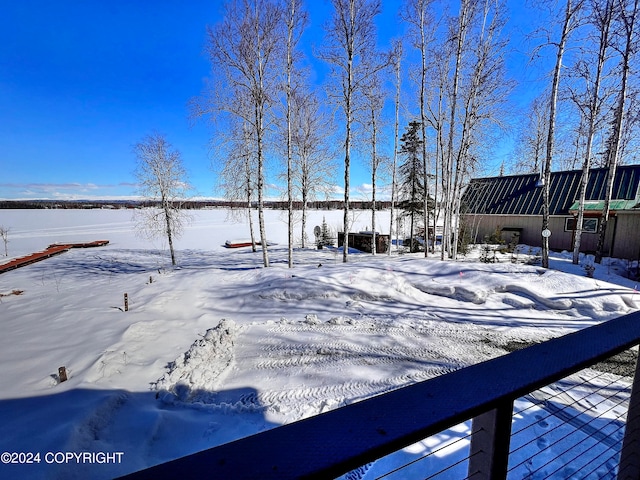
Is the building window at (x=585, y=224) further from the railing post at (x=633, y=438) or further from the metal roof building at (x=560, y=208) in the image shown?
the railing post at (x=633, y=438)

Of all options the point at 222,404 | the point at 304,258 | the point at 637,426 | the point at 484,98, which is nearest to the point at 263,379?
the point at 222,404

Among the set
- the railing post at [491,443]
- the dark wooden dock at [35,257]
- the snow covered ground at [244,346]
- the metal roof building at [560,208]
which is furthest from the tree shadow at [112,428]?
the metal roof building at [560,208]

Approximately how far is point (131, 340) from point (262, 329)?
2.68 m

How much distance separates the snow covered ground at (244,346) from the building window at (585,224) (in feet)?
17.8

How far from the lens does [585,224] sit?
50.1 ft

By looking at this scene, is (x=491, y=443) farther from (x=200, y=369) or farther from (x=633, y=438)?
(x=200, y=369)

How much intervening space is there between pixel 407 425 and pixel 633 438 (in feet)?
4.75

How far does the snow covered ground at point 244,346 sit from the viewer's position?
3.35 m

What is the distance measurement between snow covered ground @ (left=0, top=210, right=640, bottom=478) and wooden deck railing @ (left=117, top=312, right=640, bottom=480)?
0.20 meters

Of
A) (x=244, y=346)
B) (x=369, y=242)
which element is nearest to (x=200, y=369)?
(x=244, y=346)

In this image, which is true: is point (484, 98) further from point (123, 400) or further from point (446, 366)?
point (123, 400)

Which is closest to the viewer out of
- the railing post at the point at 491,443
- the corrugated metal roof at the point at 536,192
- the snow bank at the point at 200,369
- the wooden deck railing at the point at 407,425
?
the wooden deck railing at the point at 407,425

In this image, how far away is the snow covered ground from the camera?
335 cm

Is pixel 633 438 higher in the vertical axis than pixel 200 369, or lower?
higher
